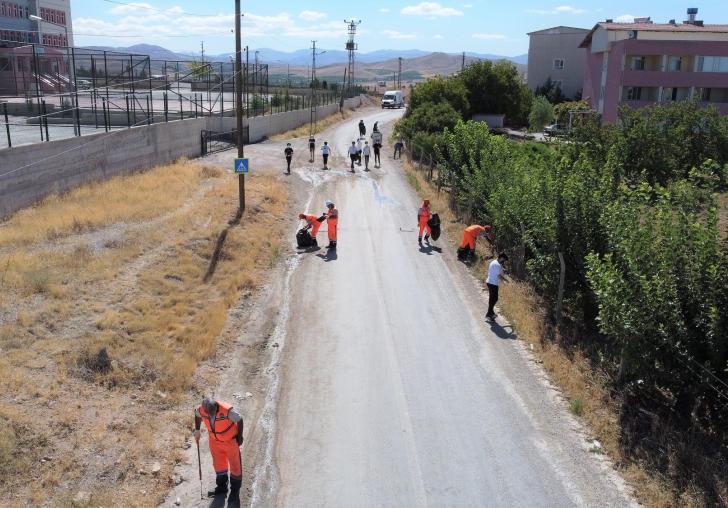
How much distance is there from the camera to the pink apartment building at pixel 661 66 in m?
52.6

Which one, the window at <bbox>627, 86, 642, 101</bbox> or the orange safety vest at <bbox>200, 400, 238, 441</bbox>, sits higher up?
the window at <bbox>627, 86, 642, 101</bbox>

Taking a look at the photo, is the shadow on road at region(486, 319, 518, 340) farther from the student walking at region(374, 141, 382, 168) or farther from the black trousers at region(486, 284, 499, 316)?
the student walking at region(374, 141, 382, 168)

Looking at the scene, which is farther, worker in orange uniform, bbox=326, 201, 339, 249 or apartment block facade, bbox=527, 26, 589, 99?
apartment block facade, bbox=527, 26, 589, 99

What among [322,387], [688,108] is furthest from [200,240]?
[688,108]

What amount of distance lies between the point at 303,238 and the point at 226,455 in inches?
465

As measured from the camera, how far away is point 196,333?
41.5ft

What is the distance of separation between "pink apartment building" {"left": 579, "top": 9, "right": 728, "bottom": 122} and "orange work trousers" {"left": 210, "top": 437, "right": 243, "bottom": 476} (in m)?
52.5

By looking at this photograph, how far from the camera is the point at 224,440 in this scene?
7871 mm

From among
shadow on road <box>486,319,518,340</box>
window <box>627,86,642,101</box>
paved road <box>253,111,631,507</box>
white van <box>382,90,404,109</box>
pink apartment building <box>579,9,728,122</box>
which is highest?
pink apartment building <box>579,9,728,122</box>

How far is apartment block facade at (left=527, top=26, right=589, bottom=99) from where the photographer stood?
81.5m

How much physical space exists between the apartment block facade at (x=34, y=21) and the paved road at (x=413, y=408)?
4591 cm

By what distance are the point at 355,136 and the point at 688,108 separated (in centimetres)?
2453

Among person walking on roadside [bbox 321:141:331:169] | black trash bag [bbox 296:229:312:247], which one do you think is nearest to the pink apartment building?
person walking on roadside [bbox 321:141:331:169]

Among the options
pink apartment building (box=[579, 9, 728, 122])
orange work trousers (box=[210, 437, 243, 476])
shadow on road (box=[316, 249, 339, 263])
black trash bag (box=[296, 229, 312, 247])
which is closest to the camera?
orange work trousers (box=[210, 437, 243, 476])
